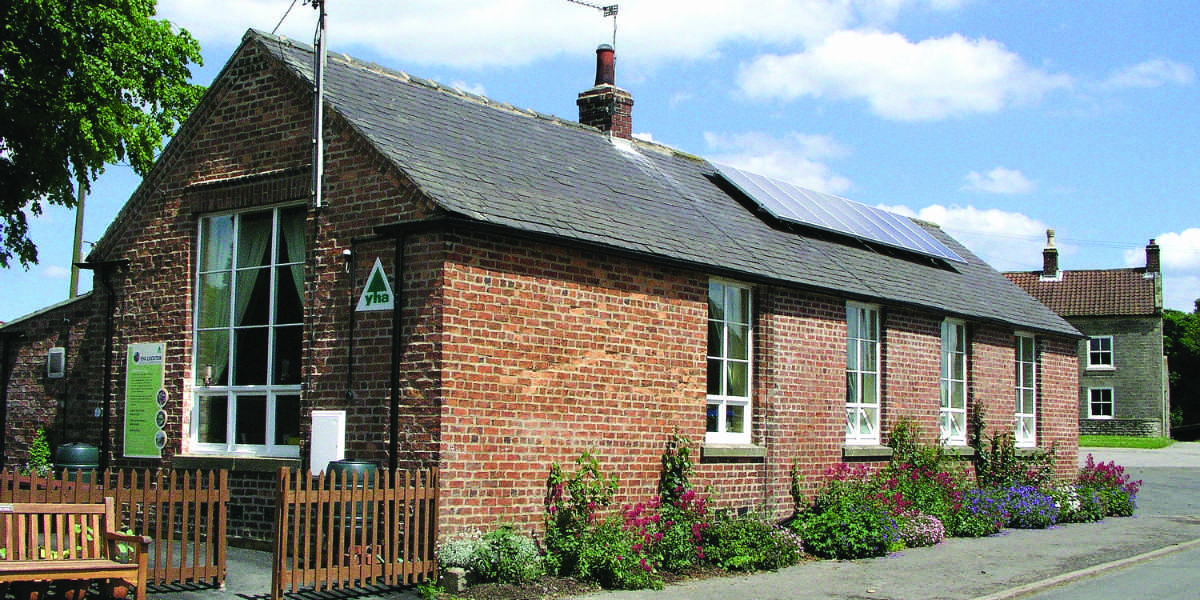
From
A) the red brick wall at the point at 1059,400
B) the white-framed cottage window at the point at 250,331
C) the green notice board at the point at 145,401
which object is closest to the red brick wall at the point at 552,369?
the white-framed cottage window at the point at 250,331

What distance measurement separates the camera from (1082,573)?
12617mm

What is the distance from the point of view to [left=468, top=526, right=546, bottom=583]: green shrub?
10.3 meters

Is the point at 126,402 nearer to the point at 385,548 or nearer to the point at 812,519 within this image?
the point at 385,548

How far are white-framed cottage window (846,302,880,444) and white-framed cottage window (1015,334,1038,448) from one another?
544 cm

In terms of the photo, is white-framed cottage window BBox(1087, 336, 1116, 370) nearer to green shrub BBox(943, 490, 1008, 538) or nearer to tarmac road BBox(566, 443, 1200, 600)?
tarmac road BBox(566, 443, 1200, 600)

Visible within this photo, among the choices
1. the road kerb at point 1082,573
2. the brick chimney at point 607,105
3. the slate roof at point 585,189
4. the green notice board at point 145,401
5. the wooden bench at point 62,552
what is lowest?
the road kerb at point 1082,573

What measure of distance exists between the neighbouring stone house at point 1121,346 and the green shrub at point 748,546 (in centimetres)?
4439

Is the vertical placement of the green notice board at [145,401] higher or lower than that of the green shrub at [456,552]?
higher

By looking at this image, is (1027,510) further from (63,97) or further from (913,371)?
(63,97)

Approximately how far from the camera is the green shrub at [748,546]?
1227 centimetres

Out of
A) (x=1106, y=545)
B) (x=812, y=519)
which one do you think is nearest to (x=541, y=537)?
(x=812, y=519)

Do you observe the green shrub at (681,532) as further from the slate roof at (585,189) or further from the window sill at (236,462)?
the window sill at (236,462)

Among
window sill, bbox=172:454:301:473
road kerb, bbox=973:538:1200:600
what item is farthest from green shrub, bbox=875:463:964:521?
window sill, bbox=172:454:301:473

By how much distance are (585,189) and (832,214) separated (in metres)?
6.96
